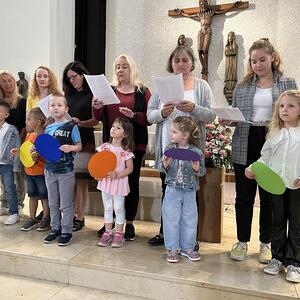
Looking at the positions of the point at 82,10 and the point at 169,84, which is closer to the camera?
the point at 169,84

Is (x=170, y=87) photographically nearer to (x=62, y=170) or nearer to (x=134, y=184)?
(x=134, y=184)

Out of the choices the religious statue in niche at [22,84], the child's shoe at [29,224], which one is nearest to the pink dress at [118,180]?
the child's shoe at [29,224]

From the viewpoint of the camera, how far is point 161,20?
521 centimetres

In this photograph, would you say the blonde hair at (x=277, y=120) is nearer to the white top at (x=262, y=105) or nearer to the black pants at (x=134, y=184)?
the white top at (x=262, y=105)

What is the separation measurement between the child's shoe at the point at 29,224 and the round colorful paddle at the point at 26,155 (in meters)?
0.47

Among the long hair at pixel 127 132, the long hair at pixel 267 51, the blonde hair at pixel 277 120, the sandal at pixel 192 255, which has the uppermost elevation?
the long hair at pixel 267 51

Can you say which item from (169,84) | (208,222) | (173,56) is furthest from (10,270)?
(173,56)

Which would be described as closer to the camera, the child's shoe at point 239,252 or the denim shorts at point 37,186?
the child's shoe at point 239,252

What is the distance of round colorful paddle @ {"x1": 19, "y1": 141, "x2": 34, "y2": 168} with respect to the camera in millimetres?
2672

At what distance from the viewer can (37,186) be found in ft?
9.16

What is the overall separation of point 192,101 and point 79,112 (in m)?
0.90

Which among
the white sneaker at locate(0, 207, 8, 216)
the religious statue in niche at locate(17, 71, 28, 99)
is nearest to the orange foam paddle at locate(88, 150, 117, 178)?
the white sneaker at locate(0, 207, 8, 216)

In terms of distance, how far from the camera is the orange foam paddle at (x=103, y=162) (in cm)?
238

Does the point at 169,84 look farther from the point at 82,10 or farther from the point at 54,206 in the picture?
the point at 82,10
